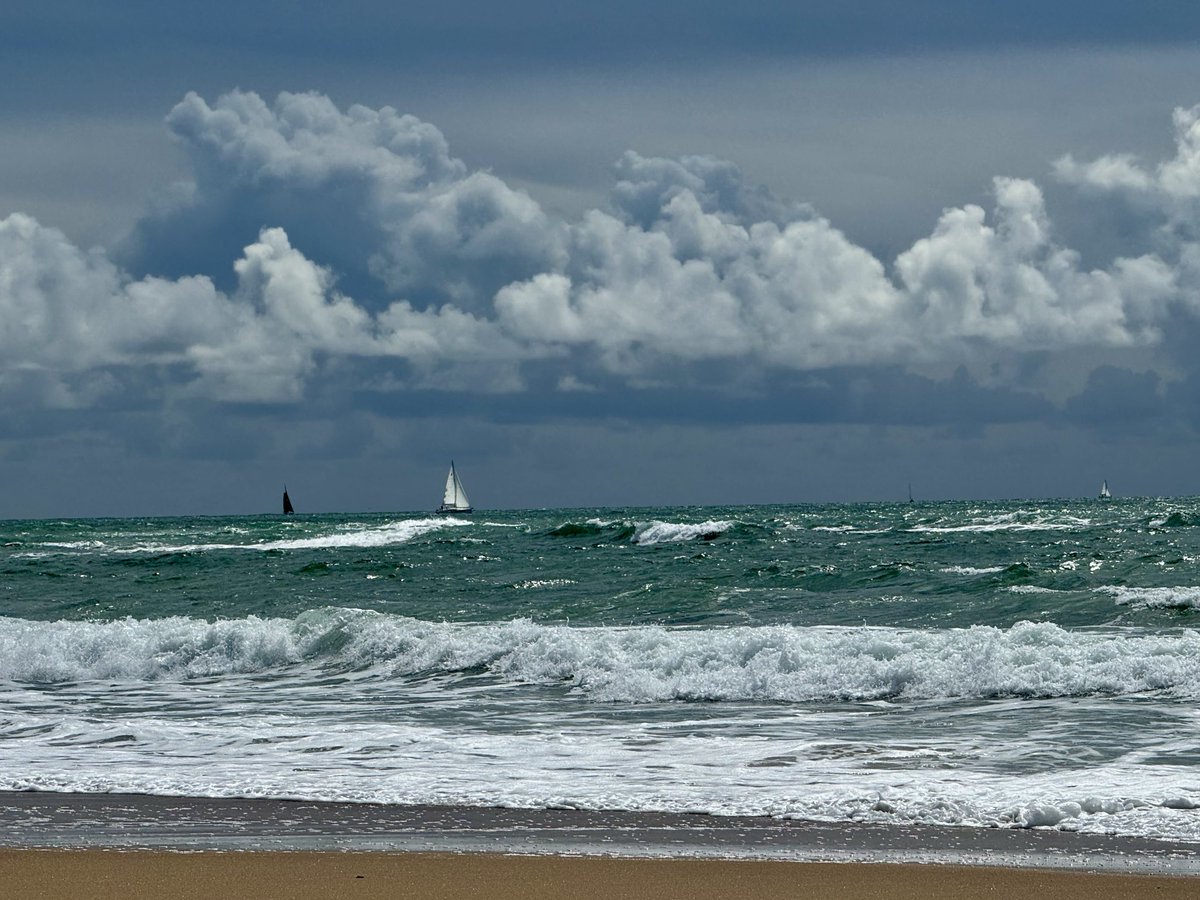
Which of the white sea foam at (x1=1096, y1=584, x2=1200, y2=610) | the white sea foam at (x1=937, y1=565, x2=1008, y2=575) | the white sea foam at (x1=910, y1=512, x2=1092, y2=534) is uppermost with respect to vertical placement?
the white sea foam at (x1=910, y1=512, x2=1092, y2=534)

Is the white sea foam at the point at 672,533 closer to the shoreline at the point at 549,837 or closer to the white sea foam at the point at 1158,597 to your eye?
the white sea foam at the point at 1158,597

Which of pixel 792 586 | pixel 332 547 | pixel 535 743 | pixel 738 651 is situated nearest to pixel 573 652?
pixel 738 651

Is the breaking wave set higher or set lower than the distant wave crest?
lower

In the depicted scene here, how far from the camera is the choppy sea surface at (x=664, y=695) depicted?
8594 mm

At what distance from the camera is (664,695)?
13430mm

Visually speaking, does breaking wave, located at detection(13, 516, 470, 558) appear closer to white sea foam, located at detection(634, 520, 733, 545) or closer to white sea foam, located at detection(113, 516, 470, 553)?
white sea foam, located at detection(113, 516, 470, 553)

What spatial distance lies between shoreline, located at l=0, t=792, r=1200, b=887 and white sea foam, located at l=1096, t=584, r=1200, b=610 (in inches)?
504

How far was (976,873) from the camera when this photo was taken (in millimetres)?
6258

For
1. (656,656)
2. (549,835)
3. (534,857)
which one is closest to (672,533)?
(656,656)

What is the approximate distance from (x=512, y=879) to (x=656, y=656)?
8.63 metres

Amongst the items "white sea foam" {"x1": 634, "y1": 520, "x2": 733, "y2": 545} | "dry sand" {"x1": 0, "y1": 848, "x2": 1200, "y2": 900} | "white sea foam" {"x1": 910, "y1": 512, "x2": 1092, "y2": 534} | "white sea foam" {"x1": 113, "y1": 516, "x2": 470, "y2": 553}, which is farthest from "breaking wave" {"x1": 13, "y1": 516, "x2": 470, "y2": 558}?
"dry sand" {"x1": 0, "y1": 848, "x2": 1200, "y2": 900}

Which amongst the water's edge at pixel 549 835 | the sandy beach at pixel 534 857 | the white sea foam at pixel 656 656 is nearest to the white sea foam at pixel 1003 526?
the white sea foam at pixel 656 656

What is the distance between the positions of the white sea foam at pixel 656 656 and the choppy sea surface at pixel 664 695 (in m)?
0.04

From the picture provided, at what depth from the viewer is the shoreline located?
262 inches
